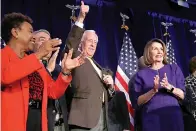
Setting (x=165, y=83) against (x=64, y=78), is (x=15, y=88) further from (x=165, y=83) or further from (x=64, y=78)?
Result: (x=165, y=83)

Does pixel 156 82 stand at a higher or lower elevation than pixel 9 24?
lower

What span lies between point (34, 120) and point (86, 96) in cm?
55

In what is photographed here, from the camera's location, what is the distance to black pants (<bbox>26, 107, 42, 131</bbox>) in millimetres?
1871

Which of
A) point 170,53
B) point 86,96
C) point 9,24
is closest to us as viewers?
point 9,24

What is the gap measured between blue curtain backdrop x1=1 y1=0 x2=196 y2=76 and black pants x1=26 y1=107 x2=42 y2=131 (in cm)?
221

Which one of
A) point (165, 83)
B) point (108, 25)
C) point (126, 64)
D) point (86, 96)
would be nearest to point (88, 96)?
point (86, 96)

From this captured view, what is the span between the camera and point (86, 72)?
7.91ft

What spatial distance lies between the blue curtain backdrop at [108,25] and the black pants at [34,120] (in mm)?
2213

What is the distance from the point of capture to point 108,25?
471 centimetres

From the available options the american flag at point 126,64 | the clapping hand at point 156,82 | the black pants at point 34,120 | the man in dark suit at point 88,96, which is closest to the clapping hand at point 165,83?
the clapping hand at point 156,82

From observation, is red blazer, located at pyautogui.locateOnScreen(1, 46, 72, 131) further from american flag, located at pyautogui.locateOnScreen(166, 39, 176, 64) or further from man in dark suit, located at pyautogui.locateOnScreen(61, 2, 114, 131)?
american flag, located at pyautogui.locateOnScreen(166, 39, 176, 64)

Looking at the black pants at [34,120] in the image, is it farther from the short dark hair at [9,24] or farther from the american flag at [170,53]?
the american flag at [170,53]

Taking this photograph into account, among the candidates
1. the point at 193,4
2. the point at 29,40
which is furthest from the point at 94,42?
the point at 193,4

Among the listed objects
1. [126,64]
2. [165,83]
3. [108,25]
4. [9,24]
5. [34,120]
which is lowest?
[34,120]
